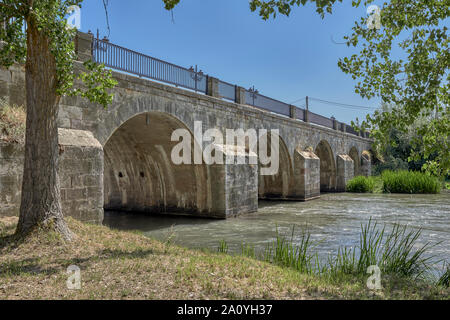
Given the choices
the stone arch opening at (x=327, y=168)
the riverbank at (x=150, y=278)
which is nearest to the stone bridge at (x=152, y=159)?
the riverbank at (x=150, y=278)

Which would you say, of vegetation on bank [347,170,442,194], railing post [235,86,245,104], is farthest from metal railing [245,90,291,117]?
vegetation on bank [347,170,442,194]

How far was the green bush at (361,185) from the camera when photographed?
2350 centimetres

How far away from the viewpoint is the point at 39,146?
5.27m

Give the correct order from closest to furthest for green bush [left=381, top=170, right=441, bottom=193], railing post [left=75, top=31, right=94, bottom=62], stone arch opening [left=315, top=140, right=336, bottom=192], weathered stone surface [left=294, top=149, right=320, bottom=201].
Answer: railing post [left=75, top=31, right=94, bottom=62] → weathered stone surface [left=294, top=149, right=320, bottom=201] → green bush [left=381, top=170, right=441, bottom=193] → stone arch opening [left=315, top=140, right=336, bottom=192]

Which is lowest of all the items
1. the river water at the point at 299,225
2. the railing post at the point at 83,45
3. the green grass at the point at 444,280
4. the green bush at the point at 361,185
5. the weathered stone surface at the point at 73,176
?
the river water at the point at 299,225

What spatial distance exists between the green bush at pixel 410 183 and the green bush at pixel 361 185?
851 millimetres

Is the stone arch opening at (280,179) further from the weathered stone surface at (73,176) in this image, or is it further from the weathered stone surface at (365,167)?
the weathered stone surface at (365,167)

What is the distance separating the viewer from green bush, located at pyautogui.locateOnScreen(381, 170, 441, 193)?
21.4m

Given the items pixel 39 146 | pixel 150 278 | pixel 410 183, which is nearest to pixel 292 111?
pixel 410 183

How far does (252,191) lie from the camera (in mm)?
13609

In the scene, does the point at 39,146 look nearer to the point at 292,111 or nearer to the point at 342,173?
the point at 292,111

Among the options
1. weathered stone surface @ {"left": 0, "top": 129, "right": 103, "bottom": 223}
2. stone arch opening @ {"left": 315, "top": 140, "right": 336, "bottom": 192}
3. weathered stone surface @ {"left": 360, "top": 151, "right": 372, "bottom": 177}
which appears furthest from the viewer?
weathered stone surface @ {"left": 360, "top": 151, "right": 372, "bottom": 177}

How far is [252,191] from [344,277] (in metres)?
9.08

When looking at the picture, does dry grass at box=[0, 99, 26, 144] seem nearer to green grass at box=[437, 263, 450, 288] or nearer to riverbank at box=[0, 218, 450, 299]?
riverbank at box=[0, 218, 450, 299]
